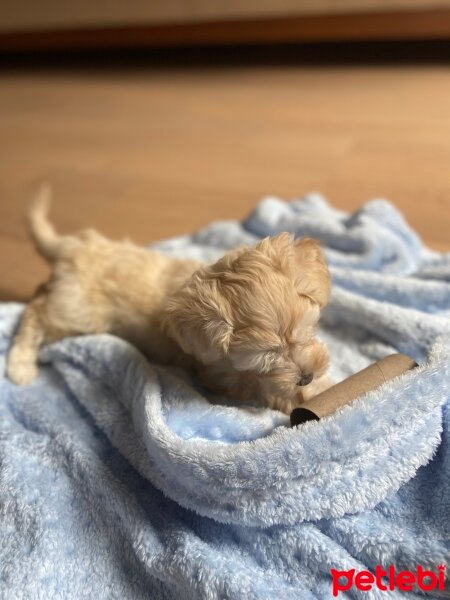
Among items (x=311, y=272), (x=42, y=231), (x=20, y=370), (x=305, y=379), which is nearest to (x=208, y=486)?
(x=305, y=379)

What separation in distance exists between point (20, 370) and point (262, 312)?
723mm

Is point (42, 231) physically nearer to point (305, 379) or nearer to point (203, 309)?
point (203, 309)

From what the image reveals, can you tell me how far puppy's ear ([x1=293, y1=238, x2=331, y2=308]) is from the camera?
3.84ft

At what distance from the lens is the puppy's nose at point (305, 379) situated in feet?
3.88

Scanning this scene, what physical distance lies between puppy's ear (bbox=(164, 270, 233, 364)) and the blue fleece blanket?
0.15 metres

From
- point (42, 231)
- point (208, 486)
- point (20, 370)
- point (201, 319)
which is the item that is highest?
point (201, 319)

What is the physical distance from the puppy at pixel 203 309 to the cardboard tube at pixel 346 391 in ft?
0.19

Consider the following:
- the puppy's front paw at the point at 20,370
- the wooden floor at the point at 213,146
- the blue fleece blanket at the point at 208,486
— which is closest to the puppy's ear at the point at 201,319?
the blue fleece blanket at the point at 208,486

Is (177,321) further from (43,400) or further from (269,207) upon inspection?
(269,207)

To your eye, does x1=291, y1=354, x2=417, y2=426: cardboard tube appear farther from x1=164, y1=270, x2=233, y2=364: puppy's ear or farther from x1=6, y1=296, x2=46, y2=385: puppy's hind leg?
x1=6, y1=296, x2=46, y2=385: puppy's hind leg

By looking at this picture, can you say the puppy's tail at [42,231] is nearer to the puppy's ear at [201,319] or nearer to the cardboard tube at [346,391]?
the puppy's ear at [201,319]

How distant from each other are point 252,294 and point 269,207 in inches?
38.8

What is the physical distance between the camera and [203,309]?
1136 mm

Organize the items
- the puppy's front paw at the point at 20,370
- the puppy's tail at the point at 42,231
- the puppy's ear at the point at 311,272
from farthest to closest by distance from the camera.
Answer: the puppy's tail at the point at 42,231
the puppy's front paw at the point at 20,370
the puppy's ear at the point at 311,272
